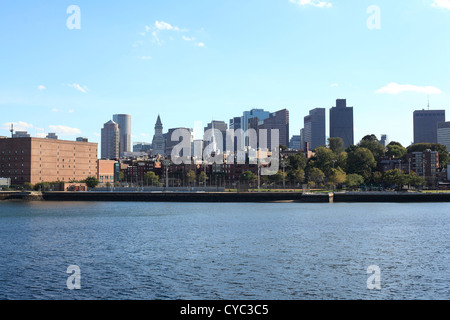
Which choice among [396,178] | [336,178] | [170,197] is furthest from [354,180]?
[170,197]

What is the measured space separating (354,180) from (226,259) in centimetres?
14759

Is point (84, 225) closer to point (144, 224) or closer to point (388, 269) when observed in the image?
point (144, 224)

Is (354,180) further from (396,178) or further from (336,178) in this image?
(396,178)

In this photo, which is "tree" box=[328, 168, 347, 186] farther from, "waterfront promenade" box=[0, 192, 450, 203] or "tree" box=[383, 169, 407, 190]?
"waterfront promenade" box=[0, 192, 450, 203]

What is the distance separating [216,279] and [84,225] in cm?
4718

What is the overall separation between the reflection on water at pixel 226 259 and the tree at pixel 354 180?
104 m

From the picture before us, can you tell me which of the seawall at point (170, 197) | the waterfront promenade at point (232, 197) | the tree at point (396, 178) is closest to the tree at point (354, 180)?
the tree at point (396, 178)

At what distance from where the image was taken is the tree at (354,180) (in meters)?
187

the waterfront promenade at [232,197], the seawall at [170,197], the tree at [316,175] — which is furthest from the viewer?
the tree at [316,175]

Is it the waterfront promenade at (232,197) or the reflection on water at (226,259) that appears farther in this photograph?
the waterfront promenade at (232,197)

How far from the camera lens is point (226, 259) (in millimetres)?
49719

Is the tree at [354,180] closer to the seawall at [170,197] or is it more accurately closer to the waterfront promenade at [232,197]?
the waterfront promenade at [232,197]
